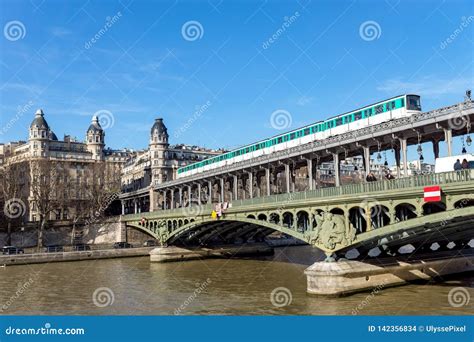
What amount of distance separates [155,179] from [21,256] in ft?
193

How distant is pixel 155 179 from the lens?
114 m

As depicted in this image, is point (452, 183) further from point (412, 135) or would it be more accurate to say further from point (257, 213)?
point (257, 213)

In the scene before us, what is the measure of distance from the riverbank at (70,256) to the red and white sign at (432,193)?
Answer: 146 feet

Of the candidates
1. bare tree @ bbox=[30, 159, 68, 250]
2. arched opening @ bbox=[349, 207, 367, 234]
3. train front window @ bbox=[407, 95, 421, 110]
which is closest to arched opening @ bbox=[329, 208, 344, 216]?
arched opening @ bbox=[349, 207, 367, 234]

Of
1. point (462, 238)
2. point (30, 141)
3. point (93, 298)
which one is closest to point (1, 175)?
point (30, 141)

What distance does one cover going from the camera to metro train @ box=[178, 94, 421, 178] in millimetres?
34469

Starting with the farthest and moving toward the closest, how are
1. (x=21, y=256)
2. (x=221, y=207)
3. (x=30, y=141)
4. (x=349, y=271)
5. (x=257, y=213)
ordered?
(x=30, y=141) → (x=21, y=256) → (x=221, y=207) → (x=257, y=213) → (x=349, y=271)

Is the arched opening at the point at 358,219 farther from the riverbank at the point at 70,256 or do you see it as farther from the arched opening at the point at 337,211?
the riverbank at the point at 70,256

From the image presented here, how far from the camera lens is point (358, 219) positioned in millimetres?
30125

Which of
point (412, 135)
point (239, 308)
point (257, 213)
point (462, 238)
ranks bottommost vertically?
point (239, 308)

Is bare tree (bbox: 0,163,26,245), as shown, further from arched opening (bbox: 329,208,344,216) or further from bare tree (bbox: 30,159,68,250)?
arched opening (bbox: 329,208,344,216)

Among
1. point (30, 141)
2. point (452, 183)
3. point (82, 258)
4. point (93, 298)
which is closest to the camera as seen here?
point (452, 183)

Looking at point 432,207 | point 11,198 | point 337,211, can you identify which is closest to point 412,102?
point 337,211

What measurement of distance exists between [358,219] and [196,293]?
11.6 metres
